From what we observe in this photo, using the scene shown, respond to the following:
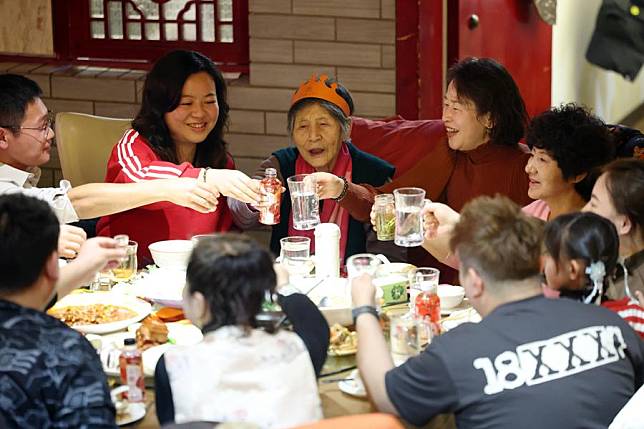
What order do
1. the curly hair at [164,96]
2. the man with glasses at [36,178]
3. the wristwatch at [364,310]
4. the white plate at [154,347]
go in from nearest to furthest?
the wristwatch at [364,310] → the white plate at [154,347] → the man with glasses at [36,178] → the curly hair at [164,96]

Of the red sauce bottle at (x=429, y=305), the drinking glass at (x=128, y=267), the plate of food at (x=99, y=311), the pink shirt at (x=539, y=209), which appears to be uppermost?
the pink shirt at (x=539, y=209)

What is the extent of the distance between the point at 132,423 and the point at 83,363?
27 centimetres

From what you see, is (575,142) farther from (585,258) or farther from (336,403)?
(336,403)

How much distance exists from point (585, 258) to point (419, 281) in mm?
584

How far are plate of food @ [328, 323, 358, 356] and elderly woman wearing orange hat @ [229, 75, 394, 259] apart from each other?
1189 millimetres

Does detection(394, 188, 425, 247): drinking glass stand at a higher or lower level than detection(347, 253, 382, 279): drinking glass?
higher

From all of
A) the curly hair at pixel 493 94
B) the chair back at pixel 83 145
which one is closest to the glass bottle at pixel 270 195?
the curly hair at pixel 493 94

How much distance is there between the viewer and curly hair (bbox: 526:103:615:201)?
3.58 metres

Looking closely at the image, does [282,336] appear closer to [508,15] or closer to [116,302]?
[116,302]

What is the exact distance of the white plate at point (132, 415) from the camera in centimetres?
242

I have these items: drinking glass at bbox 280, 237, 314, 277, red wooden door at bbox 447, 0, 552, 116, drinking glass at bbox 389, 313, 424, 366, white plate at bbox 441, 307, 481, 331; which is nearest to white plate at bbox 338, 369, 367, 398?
drinking glass at bbox 389, 313, 424, 366

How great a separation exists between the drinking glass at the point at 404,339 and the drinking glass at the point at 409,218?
65 centimetres

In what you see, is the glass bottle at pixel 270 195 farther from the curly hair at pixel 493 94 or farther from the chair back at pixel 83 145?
the chair back at pixel 83 145

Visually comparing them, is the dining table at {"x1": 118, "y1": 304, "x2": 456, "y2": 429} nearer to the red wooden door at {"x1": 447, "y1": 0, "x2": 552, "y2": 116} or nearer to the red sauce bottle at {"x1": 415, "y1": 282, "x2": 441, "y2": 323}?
the red sauce bottle at {"x1": 415, "y1": 282, "x2": 441, "y2": 323}
